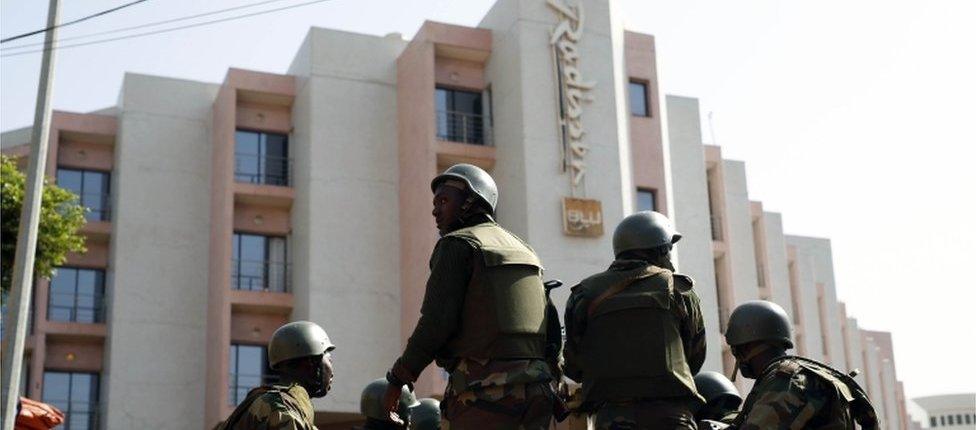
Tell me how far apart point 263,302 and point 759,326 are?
87.5ft

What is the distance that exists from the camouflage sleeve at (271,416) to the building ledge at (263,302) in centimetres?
2533

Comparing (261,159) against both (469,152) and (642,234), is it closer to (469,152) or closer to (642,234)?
(469,152)

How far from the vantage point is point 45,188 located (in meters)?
26.6

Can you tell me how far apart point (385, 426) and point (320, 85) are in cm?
2442

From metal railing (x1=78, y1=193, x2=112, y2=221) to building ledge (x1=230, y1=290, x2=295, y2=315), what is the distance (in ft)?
15.5

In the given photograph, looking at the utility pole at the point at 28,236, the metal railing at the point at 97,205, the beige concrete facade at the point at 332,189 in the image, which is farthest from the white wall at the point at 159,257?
the utility pole at the point at 28,236

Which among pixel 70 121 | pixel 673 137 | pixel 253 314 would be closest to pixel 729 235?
pixel 673 137

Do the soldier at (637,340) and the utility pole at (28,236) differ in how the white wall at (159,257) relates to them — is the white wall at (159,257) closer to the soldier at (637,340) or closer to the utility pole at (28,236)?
the utility pole at (28,236)

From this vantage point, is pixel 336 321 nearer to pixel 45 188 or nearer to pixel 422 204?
pixel 422 204

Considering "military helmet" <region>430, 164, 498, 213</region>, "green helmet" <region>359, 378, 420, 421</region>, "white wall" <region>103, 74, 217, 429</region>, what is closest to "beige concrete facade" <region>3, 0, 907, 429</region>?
"white wall" <region>103, 74, 217, 429</region>

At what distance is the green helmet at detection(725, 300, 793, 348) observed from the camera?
6.21 meters

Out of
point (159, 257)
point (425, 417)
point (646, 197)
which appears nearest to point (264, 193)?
point (159, 257)

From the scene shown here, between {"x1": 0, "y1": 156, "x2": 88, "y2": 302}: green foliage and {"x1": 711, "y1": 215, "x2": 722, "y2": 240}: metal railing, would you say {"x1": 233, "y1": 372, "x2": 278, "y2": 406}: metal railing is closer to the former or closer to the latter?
{"x1": 0, "y1": 156, "x2": 88, "y2": 302}: green foliage

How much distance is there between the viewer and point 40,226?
2542 centimetres
